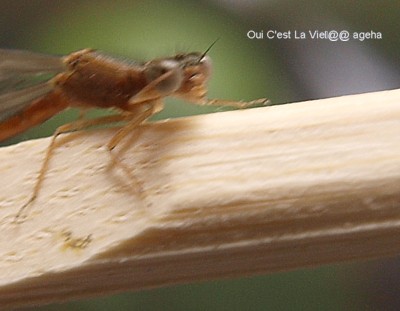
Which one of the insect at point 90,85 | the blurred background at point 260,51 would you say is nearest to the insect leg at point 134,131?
the insect at point 90,85

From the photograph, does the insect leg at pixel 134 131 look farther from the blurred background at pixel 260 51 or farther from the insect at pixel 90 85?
the blurred background at pixel 260 51

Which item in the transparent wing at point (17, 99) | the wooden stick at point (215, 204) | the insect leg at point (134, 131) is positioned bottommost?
the wooden stick at point (215, 204)

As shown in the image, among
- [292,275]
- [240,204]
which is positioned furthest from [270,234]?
[292,275]

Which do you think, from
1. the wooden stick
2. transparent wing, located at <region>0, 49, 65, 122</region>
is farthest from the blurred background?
the wooden stick

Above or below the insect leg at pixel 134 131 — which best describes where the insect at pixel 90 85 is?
above

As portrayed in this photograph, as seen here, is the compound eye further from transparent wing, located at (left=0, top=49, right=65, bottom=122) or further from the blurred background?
the blurred background

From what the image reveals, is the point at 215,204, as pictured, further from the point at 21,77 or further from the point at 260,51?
the point at 260,51

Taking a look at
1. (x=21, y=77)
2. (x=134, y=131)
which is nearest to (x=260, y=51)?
(x=21, y=77)
